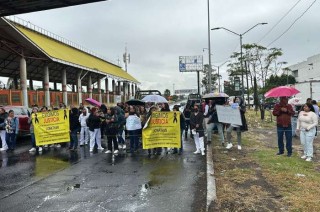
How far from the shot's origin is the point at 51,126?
13.9 m

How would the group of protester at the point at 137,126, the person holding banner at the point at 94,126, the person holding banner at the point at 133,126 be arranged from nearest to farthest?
the group of protester at the point at 137,126
the person holding banner at the point at 133,126
the person holding banner at the point at 94,126

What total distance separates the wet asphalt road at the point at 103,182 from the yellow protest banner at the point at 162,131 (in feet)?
1.56

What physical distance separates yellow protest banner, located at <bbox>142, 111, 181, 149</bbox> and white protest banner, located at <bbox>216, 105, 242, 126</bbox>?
1.67 metres

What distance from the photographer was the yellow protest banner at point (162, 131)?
41.1 feet

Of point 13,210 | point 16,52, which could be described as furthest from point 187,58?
point 13,210

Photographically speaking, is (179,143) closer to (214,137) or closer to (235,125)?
(235,125)

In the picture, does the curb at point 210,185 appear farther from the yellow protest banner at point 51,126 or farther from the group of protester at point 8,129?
the group of protester at point 8,129

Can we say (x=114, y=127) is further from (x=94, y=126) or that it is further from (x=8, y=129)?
(x=8, y=129)

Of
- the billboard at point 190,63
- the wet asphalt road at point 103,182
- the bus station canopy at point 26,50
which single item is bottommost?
the wet asphalt road at point 103,182

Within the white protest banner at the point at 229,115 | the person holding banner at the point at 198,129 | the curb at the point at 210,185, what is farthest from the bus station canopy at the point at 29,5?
the white protest banner at the point at 229,115

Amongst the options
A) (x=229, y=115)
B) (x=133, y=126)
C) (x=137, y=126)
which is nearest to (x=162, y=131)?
(x=137, y=126)

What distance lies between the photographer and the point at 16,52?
26172mm

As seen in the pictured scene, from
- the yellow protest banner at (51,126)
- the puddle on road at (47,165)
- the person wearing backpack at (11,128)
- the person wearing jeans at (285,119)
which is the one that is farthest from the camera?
the person wearing backpack at (11,128)

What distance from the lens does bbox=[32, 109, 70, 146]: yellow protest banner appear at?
13859mm
